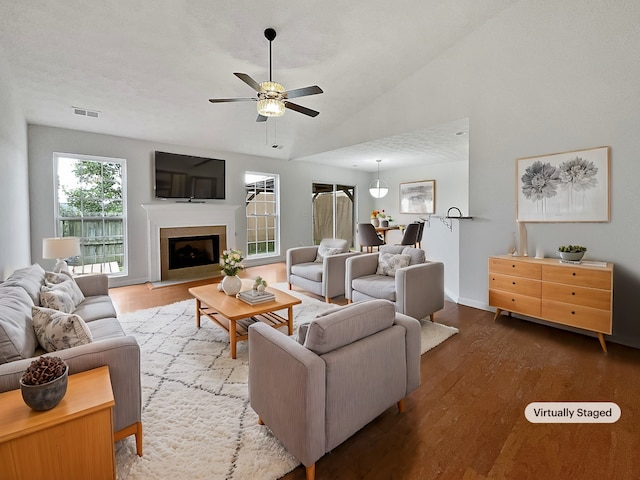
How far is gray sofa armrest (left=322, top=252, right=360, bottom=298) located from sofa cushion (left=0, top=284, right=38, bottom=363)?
2987 mm

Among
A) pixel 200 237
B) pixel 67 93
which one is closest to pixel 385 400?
pixel 67 93

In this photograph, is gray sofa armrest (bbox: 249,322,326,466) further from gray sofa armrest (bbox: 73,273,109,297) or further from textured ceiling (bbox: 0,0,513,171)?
textured ceiling (bbox: 0,0,513,171)

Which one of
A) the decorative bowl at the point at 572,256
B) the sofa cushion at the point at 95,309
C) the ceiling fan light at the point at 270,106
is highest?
the ceiling fan light at the point at 270,106

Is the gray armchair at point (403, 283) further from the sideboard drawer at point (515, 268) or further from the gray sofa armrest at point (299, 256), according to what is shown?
the gray sofa armrest at point (299, 256)

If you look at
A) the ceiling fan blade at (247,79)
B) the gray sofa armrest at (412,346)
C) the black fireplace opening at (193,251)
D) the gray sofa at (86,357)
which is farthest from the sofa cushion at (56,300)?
the black fireplace opening at (193,251)

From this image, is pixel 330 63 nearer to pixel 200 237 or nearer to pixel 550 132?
pixel 550 132

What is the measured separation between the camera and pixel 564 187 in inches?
134

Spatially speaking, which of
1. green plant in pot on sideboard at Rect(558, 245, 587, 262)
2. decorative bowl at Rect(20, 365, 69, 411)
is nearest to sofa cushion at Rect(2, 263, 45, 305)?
decorative bowl at Rect(20, 365, 69, 411)

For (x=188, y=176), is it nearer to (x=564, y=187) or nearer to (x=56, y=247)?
(x=56, y=247)

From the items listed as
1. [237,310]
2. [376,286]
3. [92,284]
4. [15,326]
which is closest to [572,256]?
[376,286]

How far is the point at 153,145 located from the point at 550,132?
19.7 feet

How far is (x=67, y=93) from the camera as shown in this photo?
12.9ft

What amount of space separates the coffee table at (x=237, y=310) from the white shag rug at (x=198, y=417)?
0.51 feet

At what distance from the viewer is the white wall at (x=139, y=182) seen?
466 centimetres
